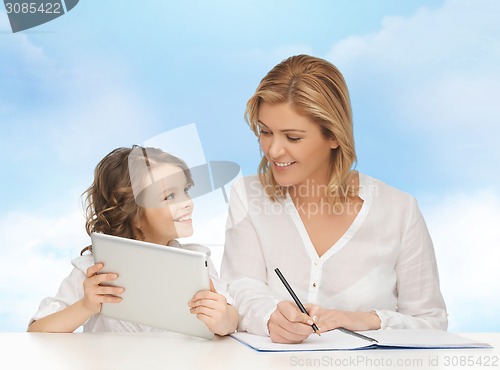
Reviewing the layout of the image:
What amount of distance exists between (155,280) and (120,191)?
0.43 metres

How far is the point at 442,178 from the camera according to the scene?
11.9 ft

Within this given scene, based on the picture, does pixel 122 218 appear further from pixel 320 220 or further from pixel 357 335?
pixel 357 335

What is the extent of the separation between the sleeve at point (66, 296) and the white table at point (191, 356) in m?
0.15

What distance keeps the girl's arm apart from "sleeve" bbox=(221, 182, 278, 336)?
313 mm

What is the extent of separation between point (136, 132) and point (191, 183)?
5.22 feet

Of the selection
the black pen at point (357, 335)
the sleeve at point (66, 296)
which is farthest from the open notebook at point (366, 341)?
the sleeve at point (66, 296)

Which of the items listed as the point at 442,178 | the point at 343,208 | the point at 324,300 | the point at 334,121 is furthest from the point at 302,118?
the point at 442,178

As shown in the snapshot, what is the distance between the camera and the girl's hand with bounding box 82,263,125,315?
1591mm

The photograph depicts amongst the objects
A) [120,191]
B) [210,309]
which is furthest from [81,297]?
[210,309]

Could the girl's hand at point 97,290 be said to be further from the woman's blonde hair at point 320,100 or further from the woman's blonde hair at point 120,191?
the woman's blonde hair at point 320,100

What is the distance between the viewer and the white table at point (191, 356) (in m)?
1.33

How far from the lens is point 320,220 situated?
78.5 inches

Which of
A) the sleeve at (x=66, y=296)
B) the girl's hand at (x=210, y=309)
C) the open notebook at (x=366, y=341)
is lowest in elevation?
the open notebook at (x=366, y=341)

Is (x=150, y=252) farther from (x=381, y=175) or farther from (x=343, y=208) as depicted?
(x=381, y=175)
